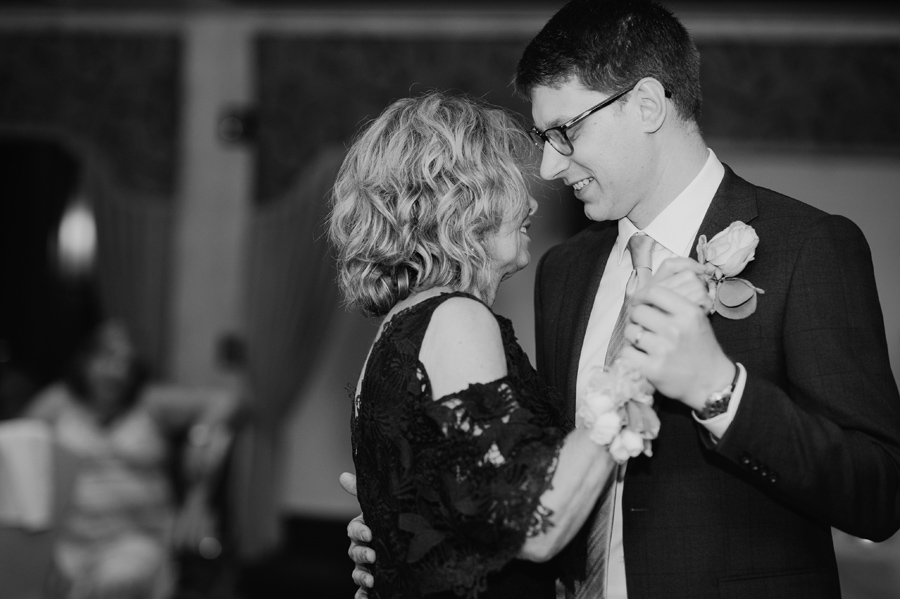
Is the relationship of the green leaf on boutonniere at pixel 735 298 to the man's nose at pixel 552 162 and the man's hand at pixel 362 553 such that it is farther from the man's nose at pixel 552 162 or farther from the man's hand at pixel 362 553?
the man's hand at pixel 362 553

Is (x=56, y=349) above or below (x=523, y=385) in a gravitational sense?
below

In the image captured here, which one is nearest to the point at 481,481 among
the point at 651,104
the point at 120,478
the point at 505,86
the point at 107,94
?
the point at 651,104

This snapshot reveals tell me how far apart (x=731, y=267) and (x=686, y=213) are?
10.3 inches

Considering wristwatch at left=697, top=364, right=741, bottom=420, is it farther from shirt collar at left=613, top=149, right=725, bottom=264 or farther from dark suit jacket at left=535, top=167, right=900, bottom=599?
shirt collar at left=613, top=149, right=725, bottom=264

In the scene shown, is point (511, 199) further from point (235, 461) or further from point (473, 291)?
point (235, 461)

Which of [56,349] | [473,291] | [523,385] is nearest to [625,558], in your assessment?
[523,385]

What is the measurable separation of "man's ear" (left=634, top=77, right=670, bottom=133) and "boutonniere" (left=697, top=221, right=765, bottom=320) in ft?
0.92

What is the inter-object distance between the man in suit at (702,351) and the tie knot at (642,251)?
5 cm

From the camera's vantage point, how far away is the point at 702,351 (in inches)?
52.5

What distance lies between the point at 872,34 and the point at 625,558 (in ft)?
14.7

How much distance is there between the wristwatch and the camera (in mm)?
1372

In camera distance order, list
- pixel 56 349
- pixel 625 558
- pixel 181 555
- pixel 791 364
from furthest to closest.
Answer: pixel 56 349 → pixel 181 555 → pixel 625 558 → pixel 791 364

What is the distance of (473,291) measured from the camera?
5.55 feet

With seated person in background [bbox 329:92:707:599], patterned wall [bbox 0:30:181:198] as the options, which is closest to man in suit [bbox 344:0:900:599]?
seated person in background [bbox 329:92:707:599]
